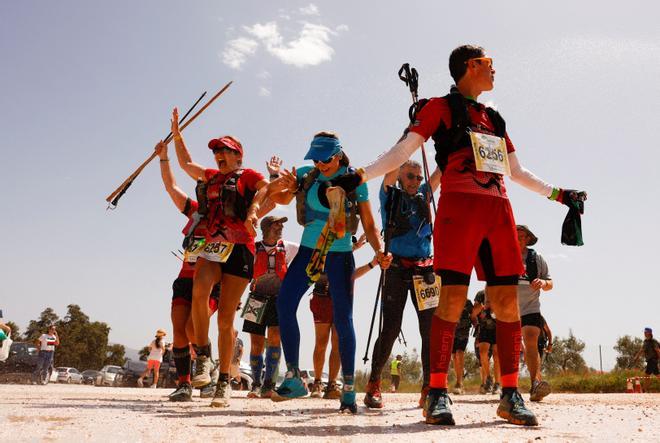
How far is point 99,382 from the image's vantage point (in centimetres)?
3416

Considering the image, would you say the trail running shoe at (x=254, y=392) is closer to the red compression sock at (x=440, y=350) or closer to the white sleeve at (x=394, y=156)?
the red compression sock at (x=440, y=350)

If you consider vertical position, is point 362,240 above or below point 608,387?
above

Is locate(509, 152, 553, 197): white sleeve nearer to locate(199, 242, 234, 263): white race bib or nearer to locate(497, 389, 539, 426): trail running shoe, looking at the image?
locate(497, 389, 539, 426): trail running shoe

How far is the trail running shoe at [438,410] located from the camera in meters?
3.77

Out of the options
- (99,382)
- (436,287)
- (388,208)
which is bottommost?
(99,382)

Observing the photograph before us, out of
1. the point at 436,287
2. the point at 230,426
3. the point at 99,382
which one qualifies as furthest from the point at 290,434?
the point at 99,382

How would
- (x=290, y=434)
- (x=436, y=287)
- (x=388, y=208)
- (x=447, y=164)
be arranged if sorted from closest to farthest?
(x=290, y=434) → (x=447, y=164) → (x=388, y=208) → (x=436, y=287)

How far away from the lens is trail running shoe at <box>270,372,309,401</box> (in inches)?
176

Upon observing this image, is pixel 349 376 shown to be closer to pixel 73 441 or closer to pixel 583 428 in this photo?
pixel 583 428

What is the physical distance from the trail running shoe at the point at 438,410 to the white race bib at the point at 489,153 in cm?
147

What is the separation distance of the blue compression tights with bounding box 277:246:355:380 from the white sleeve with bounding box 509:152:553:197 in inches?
56.4

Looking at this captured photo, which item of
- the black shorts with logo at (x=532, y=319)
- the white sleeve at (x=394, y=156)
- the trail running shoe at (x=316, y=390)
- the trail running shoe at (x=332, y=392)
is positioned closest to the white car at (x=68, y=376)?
the trail running shoe at (x=316, y=390)

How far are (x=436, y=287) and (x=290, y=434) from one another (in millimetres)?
2804

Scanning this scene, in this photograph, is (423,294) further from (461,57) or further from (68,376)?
(68,376)
